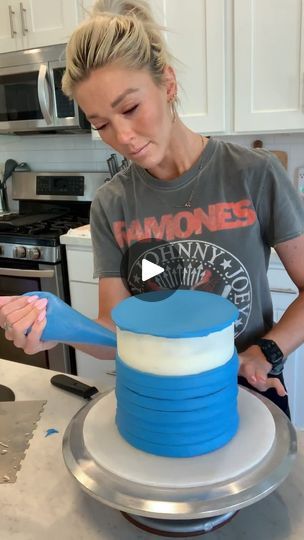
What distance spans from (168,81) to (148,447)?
672mm

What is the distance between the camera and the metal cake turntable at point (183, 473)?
532mm

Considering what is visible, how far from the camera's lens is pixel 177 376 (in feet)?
1.87

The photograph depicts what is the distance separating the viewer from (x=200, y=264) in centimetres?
100

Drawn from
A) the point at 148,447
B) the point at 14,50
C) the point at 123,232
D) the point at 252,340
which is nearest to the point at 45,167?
the point at 14,50

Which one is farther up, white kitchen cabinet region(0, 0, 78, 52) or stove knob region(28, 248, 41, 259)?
white kitchen cabinet region(0, 0, 78, 52)

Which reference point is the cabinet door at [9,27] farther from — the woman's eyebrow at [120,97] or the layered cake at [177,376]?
the layered cake at [177,376]

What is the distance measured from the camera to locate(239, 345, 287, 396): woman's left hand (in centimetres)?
79

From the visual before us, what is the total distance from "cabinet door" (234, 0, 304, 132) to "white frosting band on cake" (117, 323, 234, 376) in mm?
1608

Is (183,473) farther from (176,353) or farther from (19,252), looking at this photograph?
(19,252)

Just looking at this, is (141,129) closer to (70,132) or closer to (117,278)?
(117,278)
